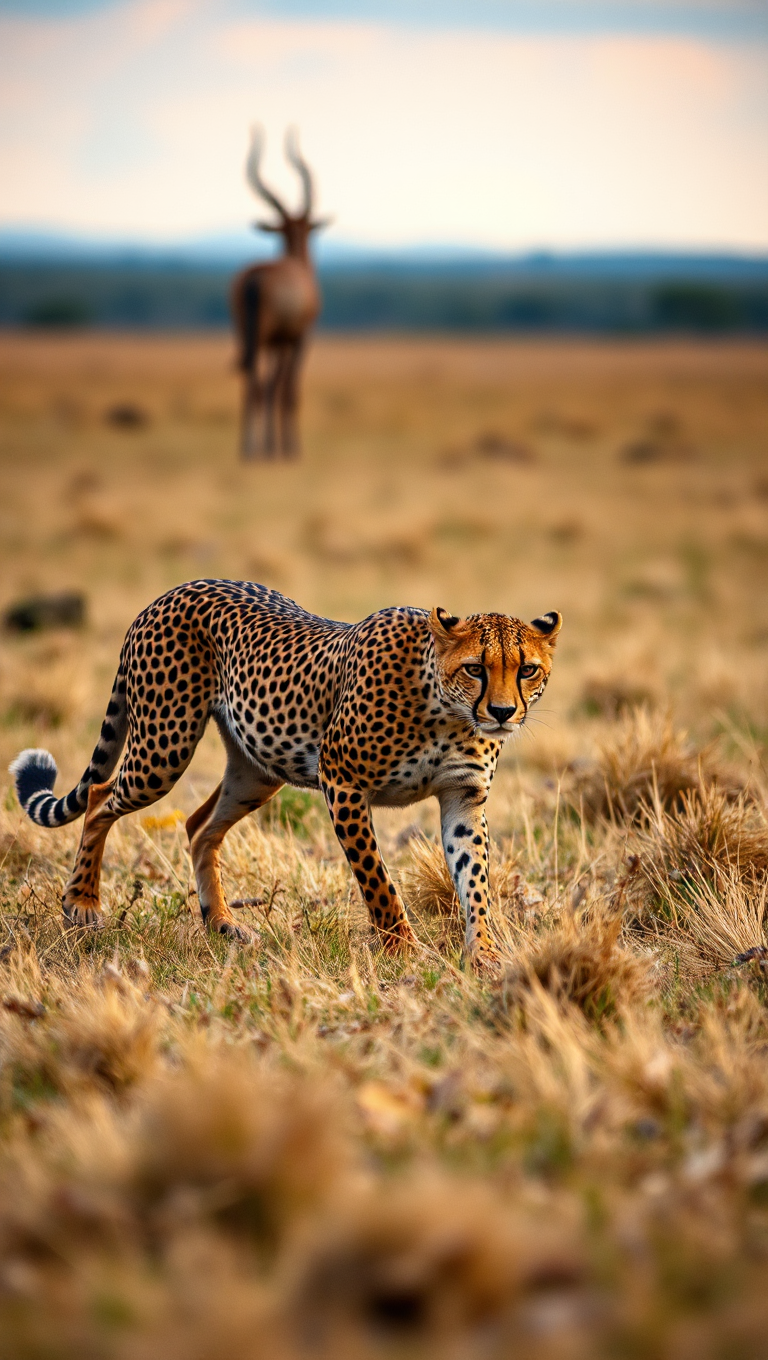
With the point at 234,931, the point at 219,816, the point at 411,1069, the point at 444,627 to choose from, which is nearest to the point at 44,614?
the point at 219,816

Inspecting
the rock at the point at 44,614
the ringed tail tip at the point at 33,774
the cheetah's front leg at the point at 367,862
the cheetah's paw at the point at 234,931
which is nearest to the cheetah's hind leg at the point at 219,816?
the cheetah's paw at the point at 234,931

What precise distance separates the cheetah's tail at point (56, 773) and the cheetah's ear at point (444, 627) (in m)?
1.36

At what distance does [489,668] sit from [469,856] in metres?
0.69

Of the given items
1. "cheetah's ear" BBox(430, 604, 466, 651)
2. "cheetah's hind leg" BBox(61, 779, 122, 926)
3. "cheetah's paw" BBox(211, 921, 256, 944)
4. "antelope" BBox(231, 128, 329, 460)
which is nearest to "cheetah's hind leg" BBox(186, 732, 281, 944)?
"cheetah's paw" BBox(211, 921, 256, 944)

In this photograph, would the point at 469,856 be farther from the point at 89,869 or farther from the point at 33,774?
the point at 33,774

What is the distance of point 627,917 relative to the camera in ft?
16.0

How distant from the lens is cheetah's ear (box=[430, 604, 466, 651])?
13.8ft

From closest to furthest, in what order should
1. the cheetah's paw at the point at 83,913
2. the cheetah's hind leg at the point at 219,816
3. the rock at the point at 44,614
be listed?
the cheetah's paw at the point at 83,913
the cheetah's hind leg at the point at 219,816
the rock at the point at 44,614

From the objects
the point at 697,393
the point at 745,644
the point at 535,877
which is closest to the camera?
the point at 535,877

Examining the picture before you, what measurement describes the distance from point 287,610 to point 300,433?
79.3 feet

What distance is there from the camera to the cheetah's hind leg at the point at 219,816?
5.02 metres

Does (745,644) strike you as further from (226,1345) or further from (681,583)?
(226,1345)

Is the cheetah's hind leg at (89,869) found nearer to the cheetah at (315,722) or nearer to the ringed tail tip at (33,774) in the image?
the cheetah at (315,722)

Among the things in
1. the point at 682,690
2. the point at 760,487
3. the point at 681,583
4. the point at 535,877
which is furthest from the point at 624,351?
the point at 535,877
